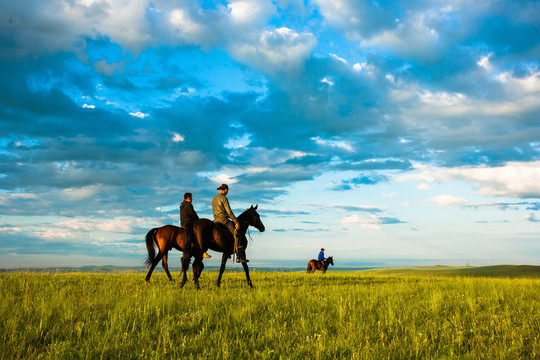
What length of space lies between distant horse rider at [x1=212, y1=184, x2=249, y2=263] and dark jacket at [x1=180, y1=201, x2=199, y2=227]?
0.99 m

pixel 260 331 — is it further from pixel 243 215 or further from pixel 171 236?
pixel 171 236

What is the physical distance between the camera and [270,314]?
8117mm

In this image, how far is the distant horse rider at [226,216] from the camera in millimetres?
13746

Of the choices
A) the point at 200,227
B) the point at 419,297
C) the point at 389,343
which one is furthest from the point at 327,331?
the point at 200,227

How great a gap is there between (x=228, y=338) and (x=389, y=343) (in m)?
→ 2.75

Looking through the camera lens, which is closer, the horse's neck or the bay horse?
the bay horse

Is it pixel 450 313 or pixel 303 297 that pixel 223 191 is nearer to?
pixel 303 297

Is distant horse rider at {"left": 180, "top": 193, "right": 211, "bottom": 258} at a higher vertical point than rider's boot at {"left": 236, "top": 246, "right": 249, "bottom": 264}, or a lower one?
higher

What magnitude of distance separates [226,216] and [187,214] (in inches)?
65.6

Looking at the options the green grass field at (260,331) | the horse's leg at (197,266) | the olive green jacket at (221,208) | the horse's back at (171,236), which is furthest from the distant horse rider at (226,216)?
the green grass field at (260,331)

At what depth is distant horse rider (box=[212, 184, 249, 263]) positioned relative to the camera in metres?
13.7

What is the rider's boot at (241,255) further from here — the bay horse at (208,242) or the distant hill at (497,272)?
the distant hill at (497,272)

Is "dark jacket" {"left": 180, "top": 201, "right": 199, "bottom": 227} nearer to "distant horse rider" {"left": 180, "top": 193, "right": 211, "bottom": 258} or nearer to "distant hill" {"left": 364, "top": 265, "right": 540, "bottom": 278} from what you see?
"distant horse rider" {"left": 180, "top": 193, "right": 211, "bottom": 258}

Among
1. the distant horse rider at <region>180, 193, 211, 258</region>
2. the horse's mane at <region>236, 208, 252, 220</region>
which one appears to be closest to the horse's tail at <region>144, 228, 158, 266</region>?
the distant horse rider at <region>180, 193, 211, 258</region>
